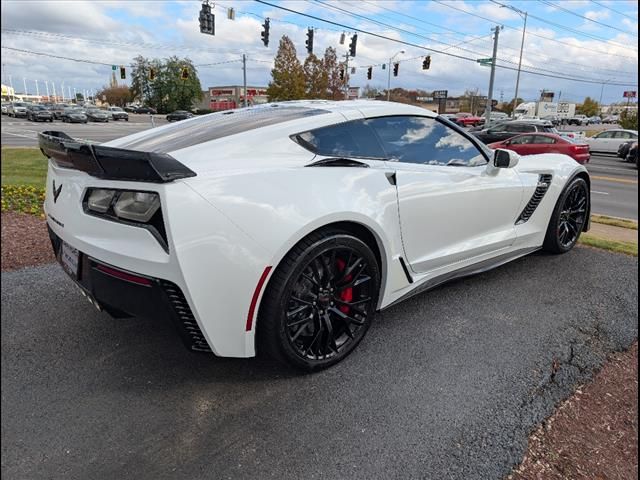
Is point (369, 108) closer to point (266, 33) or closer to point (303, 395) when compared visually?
point (303, 395)

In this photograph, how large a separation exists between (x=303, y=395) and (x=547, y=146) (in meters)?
18.3

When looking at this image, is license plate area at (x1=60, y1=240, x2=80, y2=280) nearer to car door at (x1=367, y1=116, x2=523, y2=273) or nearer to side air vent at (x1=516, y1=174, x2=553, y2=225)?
car door at (x1=367, y1=116, x2=523, y2=273)

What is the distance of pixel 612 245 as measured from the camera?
5344 millimetres

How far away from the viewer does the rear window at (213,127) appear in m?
2.53

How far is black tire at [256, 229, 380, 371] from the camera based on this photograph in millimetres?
2252

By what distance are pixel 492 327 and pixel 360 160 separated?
1.48 meters

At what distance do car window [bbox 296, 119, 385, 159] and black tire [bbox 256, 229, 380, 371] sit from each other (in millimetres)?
500

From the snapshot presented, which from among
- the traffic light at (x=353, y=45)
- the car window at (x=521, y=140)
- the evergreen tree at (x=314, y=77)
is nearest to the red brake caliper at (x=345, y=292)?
the car window at (x=521, y=140)

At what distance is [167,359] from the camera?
2.62 meters

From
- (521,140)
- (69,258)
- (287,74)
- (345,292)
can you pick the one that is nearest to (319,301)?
(345,292)

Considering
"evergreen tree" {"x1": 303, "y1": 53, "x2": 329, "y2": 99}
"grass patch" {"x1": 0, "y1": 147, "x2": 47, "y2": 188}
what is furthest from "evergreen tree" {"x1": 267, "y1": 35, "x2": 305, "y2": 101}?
"grass patch" {"x1": 0, "y1": 147, "x2": 47, "y2": 188}

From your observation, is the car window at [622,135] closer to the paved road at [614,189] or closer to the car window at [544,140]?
the paved road at [614,189]

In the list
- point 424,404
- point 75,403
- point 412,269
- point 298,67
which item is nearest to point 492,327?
point 412,269

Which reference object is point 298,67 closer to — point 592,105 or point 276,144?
point 276,144
